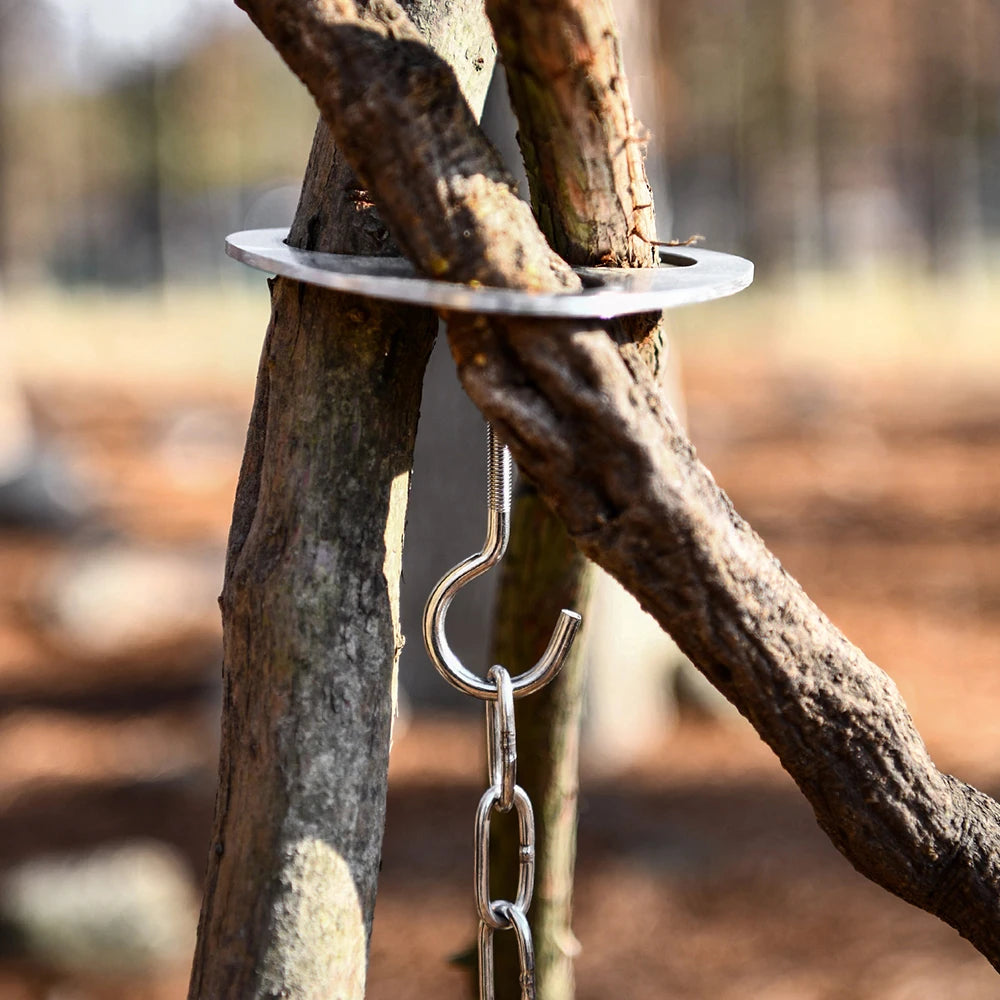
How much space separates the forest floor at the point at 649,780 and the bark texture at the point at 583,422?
8.18 feet

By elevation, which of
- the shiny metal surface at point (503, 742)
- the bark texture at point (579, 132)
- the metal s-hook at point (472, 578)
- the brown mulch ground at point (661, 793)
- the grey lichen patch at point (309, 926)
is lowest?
the brown mulch ground at point (661, 793)

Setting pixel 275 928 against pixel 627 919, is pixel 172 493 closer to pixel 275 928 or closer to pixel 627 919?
pixel 627 919

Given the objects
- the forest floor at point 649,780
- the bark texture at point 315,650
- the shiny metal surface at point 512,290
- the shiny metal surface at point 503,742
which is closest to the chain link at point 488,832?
the shiny metal surface at point 503,742

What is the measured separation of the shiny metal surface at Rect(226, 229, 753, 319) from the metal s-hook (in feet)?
0.68

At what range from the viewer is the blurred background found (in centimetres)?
350

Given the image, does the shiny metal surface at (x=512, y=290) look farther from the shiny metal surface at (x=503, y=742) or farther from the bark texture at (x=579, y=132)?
the shiny metal surface at (x=503, y=742)

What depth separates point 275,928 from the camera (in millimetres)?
1114

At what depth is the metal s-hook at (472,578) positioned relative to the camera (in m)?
1.23

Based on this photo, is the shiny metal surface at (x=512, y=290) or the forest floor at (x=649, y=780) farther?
the forest floor at (x=649, y=780)

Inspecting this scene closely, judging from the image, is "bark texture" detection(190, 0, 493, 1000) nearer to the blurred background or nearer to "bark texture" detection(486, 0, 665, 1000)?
"bark texture" detection(486, 0, 665, 1000)

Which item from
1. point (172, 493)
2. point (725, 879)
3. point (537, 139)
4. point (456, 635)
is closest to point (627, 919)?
point (725, 879)

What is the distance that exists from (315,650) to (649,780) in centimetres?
360

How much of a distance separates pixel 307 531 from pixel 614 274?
0.39 m

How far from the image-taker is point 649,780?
4.55 meters
